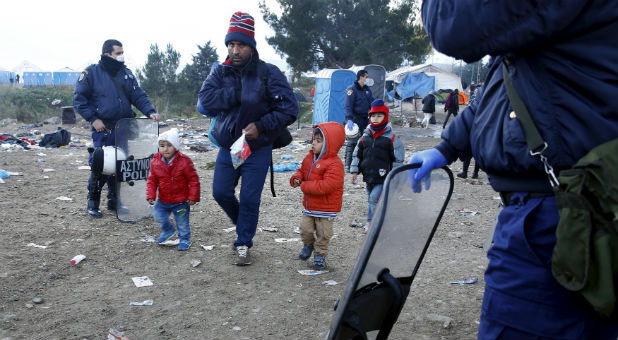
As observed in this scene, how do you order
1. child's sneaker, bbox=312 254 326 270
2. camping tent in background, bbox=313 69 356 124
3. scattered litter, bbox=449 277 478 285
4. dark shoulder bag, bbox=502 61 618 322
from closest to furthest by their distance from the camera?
dark shoulder bag, bbox=502 61 618 322, scattered litter, bbox=449 277 478 285, child's sneaker, bbox=312 254 326 270, camping tent in background, bbox=313 69 356 124

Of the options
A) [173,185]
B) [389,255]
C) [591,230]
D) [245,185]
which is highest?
[591,230]

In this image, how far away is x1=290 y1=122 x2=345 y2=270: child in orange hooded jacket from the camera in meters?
4.71

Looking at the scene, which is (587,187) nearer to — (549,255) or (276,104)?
(549,255)

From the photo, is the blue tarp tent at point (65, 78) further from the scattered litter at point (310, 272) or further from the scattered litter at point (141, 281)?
the scattered litter at point (310, 272)

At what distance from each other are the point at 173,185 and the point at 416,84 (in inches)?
1227

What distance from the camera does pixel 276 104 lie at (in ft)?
15.1

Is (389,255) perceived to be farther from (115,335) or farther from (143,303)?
(143,303)

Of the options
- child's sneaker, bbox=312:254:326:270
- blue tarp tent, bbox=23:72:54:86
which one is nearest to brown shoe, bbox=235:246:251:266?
child's sneaker, bbox=312:254:326:270

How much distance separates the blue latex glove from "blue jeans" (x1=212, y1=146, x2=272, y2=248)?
104 inches

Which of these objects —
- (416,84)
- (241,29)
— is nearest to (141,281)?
(241,29)

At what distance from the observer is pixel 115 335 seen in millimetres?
3336

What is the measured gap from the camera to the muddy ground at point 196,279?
356 cm

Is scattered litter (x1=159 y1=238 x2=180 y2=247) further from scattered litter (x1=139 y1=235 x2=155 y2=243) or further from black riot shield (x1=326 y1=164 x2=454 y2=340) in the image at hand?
black riot shield (x1=326 y1=164 x2=454 y2=340)

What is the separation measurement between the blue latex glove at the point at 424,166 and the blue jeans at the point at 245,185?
2639 mm
